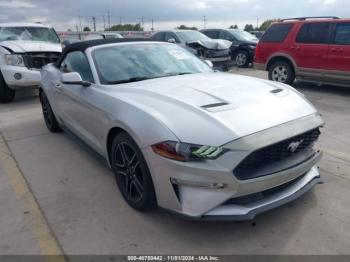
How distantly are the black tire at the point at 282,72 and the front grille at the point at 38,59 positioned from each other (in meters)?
6.02

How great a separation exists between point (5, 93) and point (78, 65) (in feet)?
16.5

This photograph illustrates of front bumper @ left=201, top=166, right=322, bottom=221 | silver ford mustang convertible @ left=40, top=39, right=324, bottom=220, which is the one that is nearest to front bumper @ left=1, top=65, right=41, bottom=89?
silver ford mustang convertible @ left=40, top=39, right=324, bottom=220

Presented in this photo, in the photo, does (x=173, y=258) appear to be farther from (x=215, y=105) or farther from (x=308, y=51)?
(x=308, y=51)

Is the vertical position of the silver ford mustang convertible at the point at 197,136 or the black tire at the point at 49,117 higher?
the silver ford mustang convertible at the point at 197,136

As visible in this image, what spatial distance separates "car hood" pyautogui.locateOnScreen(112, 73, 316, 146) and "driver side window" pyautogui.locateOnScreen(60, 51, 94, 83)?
2.30 ft

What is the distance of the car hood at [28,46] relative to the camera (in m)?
8.35

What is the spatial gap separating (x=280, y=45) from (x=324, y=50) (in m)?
1.29

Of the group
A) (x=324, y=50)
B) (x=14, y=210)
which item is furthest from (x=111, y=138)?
(x=324, y=50)

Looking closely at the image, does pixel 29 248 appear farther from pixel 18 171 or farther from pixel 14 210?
pixel 18 171

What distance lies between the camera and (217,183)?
2.57 m

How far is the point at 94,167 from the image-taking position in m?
4.45

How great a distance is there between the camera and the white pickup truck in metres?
8.22

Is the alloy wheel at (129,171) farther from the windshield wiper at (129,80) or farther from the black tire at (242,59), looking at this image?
the black tire at (242,59)

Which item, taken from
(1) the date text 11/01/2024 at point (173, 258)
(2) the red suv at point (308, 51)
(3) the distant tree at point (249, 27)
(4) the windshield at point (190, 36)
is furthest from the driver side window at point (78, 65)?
(3) the distant tree at point (249, 27)
